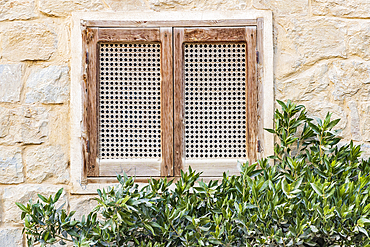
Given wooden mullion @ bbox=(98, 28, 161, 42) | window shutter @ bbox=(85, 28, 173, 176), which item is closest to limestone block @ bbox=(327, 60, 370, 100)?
window shutter @ bbox=(85, 28, 173, 176)

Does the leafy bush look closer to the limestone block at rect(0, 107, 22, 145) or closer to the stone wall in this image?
the stone wall

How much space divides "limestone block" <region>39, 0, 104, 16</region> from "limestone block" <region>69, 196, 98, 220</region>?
54.5 inches

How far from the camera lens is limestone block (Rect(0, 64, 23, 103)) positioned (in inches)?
93.3

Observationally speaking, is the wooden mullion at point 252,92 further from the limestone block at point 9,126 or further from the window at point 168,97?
the limestone block at point 9,126

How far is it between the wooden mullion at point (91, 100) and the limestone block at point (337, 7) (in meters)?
1.65

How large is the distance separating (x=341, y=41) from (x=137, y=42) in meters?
1.52

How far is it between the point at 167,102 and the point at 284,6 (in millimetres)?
1129

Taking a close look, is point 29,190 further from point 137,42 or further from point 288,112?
point 288,112

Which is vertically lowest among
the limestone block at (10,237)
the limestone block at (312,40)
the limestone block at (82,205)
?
the limestone block at (10,237)

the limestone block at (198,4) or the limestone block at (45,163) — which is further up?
the limestone block at (198,4)

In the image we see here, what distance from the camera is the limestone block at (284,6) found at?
238cm

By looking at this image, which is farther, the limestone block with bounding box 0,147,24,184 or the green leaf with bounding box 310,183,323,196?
the limestone block with bounding box 0,147,24,184

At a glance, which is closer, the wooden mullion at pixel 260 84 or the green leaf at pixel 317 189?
the green leaf at pixel 317 189

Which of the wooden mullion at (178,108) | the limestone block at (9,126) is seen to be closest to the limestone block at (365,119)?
the wooden mullion at (178,108)
